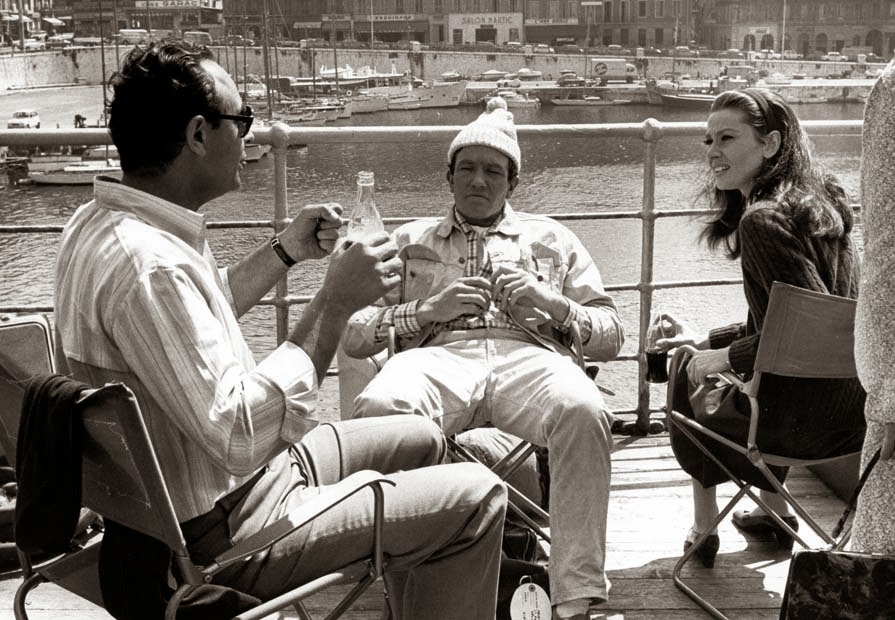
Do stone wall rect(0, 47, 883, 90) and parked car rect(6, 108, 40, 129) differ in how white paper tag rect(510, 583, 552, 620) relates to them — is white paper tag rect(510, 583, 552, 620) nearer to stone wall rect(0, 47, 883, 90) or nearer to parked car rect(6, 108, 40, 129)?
parked car rect(6, 108, 40, 129)

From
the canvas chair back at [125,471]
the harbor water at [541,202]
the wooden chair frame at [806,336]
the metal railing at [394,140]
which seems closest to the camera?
the canvas chair back at [125,471]

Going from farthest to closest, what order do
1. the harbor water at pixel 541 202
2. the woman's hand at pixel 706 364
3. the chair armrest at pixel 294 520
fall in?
1. the harbor water at pixel 541 202
2. the woman's hand at pixel 706 364
3. the chair armrest at pixel 294 520

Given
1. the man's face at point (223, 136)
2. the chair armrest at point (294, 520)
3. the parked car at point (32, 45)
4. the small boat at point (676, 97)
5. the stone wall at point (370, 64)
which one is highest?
the parked car at point (32, 45)

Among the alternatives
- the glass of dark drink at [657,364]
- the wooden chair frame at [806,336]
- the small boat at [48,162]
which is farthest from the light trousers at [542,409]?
the small boat at [48,162]

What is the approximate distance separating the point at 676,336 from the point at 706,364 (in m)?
0.26

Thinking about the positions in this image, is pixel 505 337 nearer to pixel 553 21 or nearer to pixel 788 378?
pixel 788 378

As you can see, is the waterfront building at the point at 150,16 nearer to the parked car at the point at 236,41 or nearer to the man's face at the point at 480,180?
the parked car at the point at 236,41

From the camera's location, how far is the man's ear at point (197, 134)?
173 cm

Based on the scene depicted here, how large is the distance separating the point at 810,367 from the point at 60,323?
137 cm

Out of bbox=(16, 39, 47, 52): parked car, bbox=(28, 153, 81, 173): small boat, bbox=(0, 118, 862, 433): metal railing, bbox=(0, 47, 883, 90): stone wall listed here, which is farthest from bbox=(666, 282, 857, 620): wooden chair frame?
bbox=(16, 39, 47, 52): parked car

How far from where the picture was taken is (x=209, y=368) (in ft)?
5.16

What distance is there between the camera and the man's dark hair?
1.69 metres

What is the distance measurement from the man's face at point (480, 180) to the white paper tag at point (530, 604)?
103 cm

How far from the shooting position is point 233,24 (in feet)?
260
